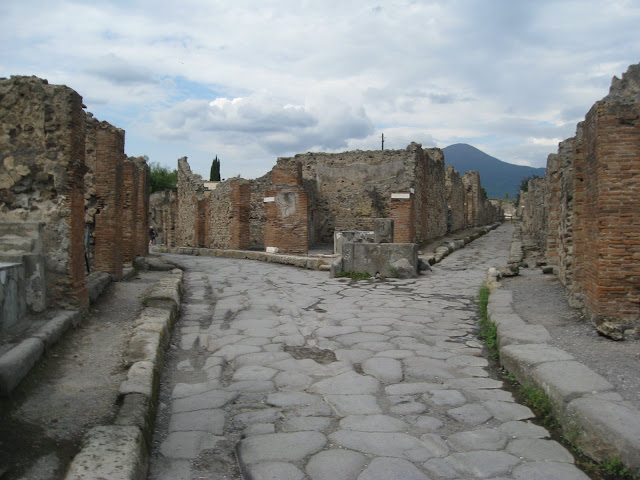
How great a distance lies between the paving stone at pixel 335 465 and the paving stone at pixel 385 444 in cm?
8

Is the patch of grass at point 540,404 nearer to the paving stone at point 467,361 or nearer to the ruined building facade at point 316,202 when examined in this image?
the paving stone at point 467,361

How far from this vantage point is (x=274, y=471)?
239cm

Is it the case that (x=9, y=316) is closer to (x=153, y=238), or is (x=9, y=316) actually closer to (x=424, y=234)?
(x=424, y=234)

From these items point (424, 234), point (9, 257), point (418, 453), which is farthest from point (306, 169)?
point (418, 453)

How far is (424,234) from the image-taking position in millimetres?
17078

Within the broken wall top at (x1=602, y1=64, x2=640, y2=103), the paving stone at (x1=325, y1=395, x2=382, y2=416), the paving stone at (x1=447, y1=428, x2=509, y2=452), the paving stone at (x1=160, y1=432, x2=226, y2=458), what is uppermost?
the broken wall top at (x1=602, y1=64, x2=640, y2=103)

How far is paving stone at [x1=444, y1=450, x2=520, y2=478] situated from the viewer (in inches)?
93.0

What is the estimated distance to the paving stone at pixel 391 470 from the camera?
7.63ft

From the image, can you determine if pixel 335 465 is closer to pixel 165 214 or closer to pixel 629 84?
pixel 629 84

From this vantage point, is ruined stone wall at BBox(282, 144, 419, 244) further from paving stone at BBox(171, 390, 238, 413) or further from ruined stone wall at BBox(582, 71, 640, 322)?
paving stone at BBox(171, 390, 238, 413)

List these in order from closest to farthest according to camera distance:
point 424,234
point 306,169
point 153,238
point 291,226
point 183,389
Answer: point 183,389 → point 291,226 → point 424,234 → point 306,169 → point 153,238

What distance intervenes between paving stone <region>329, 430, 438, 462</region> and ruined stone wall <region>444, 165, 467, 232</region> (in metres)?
20.9

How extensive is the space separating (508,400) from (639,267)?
1.91m

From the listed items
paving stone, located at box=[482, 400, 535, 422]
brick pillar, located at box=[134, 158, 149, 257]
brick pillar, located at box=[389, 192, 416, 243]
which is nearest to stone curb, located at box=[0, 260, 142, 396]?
paving stone, located at box=[482, 400, 535, 422]
